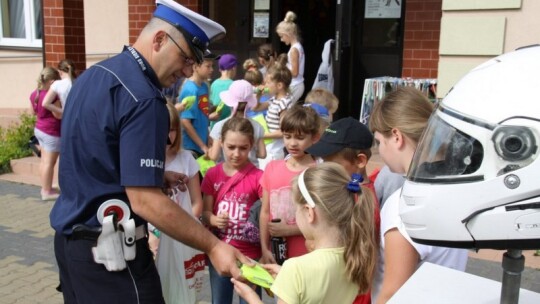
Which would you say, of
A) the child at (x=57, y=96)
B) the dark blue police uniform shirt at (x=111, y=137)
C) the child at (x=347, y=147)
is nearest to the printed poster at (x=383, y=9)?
the child at (x=57, y=96)

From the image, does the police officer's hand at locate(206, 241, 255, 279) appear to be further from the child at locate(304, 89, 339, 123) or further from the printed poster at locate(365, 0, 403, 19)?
the printed poster at locate(365, 0, 403, 19)

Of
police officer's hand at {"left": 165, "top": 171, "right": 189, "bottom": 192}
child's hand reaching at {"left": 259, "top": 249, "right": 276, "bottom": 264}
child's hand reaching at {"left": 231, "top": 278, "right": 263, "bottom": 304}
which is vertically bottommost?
child's hand reaching at {"left": 259, "top": 249, "right": 276, "bottom": 264}

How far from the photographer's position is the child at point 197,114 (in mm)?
5883

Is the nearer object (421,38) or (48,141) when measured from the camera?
(48,141)

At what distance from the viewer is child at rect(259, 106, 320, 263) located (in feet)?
11.2

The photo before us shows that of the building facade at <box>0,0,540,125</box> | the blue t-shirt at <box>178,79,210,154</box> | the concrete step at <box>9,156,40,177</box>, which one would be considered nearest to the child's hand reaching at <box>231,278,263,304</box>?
the blue t-shirt at <box>178,79,210,154</box>

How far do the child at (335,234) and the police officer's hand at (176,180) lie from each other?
1.37 metres

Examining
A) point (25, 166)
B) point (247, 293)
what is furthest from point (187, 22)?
point (25, 166)

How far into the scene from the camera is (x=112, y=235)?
243cm

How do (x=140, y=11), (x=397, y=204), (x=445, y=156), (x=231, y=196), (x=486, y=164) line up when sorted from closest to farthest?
1. (x=486, y=164)
2. (x=445, y=156)
3. (x=397, y=204)
4. (x=231, y=196)
5. (x=140, y=11)

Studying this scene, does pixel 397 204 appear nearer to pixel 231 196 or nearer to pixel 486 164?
pixel 486 164

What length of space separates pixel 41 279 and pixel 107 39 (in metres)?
6.40

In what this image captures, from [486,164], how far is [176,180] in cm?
255

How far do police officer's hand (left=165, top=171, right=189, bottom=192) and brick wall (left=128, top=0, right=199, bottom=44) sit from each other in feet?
22.0
